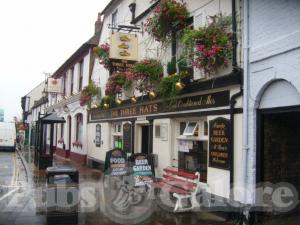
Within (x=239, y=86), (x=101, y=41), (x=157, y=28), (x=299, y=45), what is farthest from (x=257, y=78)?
(x=101, y=41)

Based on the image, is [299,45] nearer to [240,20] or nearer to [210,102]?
[240,20]

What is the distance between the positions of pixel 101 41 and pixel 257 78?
42.3ft

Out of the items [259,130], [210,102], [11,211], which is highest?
[210,102]

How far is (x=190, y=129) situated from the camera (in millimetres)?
11883

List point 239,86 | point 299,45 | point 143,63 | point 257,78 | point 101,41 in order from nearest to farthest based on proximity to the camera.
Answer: point 299,45, point 257,78, point 239,86, point 143,63, point 101,41

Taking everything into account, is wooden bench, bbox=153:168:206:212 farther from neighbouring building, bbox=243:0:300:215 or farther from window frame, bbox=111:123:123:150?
window frame, bbox=111:123:123:150

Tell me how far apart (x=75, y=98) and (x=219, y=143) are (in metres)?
17.2

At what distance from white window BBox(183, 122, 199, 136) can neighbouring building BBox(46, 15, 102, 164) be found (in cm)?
1197

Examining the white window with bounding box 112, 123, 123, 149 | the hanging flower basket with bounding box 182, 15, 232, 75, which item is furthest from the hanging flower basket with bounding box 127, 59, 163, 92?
the white window with bounding box 112, 123, 123, 149

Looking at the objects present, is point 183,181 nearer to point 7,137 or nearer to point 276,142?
point 276,142

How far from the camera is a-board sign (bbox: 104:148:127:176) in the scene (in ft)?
42.6

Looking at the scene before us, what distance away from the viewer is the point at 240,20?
945 centimetres

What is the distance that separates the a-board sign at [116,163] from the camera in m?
13.0

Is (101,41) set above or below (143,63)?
above
